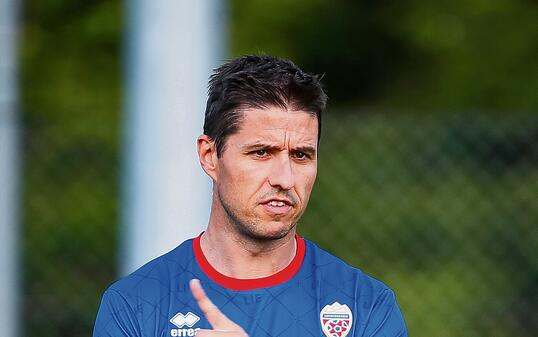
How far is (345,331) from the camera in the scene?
313 centimetres

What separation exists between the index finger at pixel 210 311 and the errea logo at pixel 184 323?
4 cm

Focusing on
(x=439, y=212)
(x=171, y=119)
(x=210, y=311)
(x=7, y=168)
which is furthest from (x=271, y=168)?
(x=439, y=212)

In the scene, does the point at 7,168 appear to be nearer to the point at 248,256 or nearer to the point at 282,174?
the point at 248,256

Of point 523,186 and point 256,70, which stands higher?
point 256,70

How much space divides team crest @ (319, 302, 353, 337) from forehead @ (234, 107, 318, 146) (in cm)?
47

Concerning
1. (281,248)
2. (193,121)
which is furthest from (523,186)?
(281,248)

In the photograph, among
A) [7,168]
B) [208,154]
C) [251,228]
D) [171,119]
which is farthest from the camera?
[7,168]

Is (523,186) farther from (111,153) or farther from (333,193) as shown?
(111,153)

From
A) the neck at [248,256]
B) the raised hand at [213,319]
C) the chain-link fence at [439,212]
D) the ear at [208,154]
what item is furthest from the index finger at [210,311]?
the chain-link fence at [439,212]

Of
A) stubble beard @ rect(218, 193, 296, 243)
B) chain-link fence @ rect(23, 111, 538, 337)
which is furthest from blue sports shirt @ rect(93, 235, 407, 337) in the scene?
chain-link fence @ rect(23, 111, 538, 337)

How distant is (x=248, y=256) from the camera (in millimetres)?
3277

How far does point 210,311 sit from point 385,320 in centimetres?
49

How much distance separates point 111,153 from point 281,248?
10.8 ft

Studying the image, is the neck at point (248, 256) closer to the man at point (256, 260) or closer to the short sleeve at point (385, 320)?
the man at point (256, 260)
